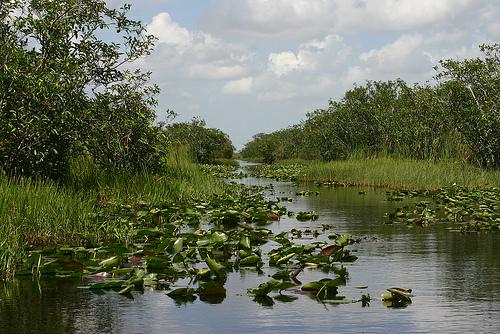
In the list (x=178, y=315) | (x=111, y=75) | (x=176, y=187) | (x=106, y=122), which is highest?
(x=111, y=75)

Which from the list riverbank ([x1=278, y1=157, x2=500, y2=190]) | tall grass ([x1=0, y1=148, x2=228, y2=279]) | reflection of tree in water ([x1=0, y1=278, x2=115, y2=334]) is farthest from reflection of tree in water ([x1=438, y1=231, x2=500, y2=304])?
riverbank ([x1=278, y1=157, x2=500, y2=190])

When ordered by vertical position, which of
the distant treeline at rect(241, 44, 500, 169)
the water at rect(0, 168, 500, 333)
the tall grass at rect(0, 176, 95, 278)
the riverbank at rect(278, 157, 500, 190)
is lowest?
the water at rect(0, 168, 500, 333)

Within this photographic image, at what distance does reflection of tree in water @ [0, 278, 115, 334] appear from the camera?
766 cm

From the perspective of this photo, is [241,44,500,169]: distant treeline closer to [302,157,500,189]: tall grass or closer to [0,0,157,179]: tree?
[302,157,500,189]: tall grass

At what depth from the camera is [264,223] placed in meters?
18.1

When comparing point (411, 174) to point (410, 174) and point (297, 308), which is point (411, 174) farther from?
point (297, 308)

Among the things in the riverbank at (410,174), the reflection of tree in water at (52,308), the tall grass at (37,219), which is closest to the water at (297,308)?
the reflection of tree in water at (52,308)

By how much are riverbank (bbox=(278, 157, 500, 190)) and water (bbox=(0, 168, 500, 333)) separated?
58.0 feet

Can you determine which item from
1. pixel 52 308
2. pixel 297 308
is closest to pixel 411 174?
pixel 297 308

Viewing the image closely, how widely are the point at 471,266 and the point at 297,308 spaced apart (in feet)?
14.8

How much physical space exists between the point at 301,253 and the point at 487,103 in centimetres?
2359

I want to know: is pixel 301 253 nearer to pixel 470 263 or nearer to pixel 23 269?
pixel 470 263

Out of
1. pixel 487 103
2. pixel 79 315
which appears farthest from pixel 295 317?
pixel 487 103

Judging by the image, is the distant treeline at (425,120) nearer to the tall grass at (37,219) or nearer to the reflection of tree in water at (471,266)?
the reflection of tree in water at (471,266)
